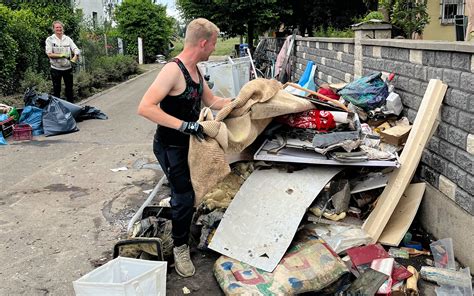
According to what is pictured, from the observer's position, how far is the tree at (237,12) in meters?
17.6

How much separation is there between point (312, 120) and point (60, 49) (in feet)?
25.1

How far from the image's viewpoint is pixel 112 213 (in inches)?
198

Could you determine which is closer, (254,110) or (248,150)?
(254,110)

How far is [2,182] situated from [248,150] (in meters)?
3.47

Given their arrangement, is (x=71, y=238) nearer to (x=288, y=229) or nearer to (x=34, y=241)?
(x=34, y=241)

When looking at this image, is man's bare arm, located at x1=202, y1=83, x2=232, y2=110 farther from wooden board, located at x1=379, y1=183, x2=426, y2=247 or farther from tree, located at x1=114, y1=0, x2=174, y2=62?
tree, located at x1=114, y1=0, x2=174, y2=62

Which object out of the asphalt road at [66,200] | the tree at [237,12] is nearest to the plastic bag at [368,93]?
the asphalt road at [66,200]

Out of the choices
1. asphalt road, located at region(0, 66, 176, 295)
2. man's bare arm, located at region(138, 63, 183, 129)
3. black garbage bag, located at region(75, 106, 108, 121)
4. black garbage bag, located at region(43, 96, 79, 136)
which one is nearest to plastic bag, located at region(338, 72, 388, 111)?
man's bare arm, located at region(138, 63, 183, 129)

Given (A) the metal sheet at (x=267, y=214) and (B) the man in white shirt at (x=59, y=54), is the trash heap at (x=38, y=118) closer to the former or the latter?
(B) the man in white shirt at (x=59, y=54)

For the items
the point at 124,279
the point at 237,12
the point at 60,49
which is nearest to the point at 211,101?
the point at 124,279

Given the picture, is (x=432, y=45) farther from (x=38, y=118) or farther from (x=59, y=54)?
(x=59, y=54)

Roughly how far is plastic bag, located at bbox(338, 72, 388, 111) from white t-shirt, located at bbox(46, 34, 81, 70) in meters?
7.14

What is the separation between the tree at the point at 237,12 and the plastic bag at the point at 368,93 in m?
12.9

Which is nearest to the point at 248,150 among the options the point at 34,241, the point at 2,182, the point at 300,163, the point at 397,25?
the point at 300,163
